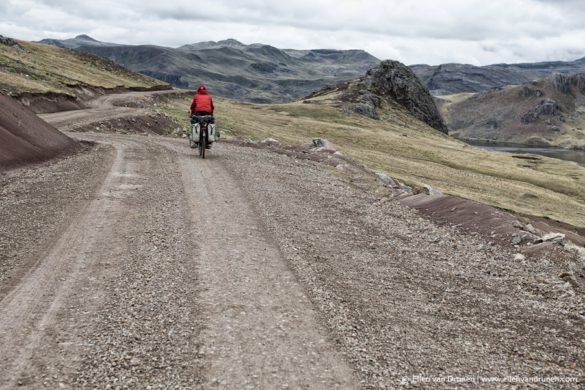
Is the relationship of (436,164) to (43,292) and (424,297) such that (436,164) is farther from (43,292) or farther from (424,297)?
(43,292)

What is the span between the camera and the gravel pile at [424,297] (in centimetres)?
823

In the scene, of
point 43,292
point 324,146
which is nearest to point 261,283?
point 43,292

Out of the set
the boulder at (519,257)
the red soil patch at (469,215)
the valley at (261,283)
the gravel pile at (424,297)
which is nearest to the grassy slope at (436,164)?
the red soil patch at (469,215)

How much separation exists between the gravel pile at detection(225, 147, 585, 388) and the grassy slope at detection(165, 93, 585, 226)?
1432 inches

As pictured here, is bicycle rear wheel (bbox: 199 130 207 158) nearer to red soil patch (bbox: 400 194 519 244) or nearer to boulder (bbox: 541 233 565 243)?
red soil patch (bbox: 400 194 519 244)

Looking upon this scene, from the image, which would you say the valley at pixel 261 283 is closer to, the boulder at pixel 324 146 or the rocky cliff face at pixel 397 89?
the boulder at pixel 324 146

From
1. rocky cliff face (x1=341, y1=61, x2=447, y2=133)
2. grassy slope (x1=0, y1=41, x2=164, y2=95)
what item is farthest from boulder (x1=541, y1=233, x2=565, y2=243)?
rocky cliff face (x1=341, y1=61, x2=447, y2=133)

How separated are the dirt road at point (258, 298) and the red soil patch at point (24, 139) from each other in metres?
6.23

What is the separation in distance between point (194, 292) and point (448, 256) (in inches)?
295

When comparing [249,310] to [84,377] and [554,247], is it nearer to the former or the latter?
[84,377]

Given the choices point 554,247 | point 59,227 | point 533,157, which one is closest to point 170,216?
point 59,227

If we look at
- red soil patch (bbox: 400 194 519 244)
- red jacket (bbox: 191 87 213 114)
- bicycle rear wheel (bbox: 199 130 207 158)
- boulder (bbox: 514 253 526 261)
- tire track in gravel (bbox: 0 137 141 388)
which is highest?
red jacket (bbox: 191 87 213 114)

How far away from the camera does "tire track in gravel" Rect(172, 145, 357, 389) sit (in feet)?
24.1

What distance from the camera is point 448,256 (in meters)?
14.0
